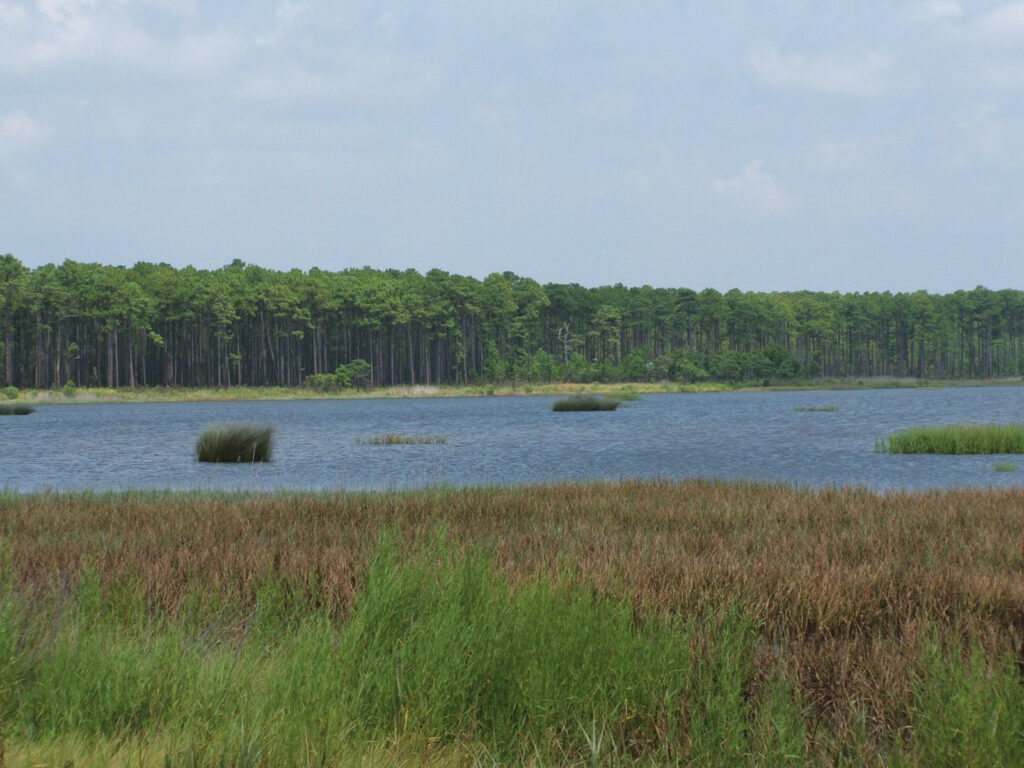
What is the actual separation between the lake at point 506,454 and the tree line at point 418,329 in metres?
50.5

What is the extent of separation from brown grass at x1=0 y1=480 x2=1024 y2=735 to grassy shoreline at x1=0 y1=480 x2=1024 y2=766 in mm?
43

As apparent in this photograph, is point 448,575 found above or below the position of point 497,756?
above

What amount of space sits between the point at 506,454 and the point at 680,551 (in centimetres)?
1956

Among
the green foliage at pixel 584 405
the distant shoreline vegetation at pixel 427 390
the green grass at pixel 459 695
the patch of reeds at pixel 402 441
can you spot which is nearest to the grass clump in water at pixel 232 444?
the patch of reeds at pixel 402 441

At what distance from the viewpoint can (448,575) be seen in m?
5.92

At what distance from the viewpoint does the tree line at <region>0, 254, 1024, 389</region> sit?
96.4 m

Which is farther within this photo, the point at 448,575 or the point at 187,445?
the point at 187,445

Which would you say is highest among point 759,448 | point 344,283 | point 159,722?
point 344,283

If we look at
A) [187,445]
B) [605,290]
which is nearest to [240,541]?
[187,445]

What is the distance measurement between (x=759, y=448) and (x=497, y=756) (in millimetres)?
26567

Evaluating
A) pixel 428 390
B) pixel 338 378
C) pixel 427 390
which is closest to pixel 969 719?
pixel 427 390

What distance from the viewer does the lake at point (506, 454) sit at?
20.7m

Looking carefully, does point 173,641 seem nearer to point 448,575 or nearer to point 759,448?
point 448,575

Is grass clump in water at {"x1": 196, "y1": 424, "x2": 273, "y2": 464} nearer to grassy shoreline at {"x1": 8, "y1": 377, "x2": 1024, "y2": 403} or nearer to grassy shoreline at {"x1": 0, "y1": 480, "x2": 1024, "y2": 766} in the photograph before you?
grassy shoreline at {"x1": 0, "y1": 480, "x2": 1024, "y2": 766}
